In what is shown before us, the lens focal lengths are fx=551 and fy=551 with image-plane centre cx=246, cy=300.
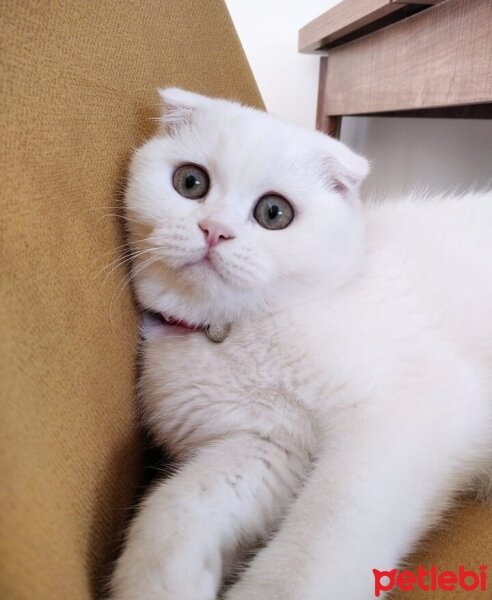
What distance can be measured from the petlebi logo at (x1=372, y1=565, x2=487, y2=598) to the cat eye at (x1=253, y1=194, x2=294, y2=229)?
436 mm

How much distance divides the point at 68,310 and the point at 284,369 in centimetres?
29

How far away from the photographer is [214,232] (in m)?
0.69

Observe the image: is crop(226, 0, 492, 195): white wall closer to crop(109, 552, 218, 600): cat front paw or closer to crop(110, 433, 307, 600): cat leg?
crop(110, 433, 307, 600): cat leg

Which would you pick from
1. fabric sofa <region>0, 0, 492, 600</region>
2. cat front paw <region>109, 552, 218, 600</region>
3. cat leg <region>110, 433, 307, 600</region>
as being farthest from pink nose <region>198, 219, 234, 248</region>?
cat front paw <region>109, 552, 218, 600</region>

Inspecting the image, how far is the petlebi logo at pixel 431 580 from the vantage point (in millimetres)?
579

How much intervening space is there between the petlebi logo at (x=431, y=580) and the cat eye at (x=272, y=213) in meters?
0.44

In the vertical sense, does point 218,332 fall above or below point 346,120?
below

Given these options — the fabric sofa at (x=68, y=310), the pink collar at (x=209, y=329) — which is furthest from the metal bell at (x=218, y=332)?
the fabric sofa at (x=68, y=310)

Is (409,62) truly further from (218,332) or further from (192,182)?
(218,332)

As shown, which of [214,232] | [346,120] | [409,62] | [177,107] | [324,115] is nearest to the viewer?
[214,232]

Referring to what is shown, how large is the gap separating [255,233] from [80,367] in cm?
28

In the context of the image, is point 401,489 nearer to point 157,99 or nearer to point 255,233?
point 255,233

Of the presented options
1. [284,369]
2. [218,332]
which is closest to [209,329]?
[218,332]

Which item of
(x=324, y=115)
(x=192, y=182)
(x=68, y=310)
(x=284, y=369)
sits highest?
(x=324, y=115)
